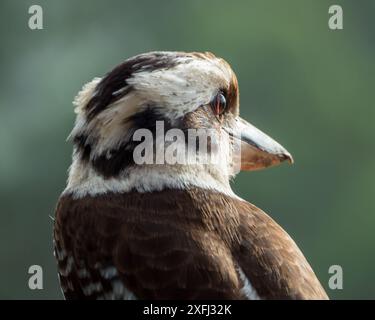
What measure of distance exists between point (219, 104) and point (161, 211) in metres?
0.46

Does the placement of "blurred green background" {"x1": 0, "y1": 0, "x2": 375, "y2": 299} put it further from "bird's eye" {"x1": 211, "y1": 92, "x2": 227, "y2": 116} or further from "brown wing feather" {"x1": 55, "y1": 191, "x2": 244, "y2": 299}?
"brown wing feather" {"x1": 55, "y1": 191, "x2": 244, "y2": 299}

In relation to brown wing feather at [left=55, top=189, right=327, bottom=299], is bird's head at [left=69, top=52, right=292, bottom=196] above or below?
above

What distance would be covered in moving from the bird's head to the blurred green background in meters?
4.47

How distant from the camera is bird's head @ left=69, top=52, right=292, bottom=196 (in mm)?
2461

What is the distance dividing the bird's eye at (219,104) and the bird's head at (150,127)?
0.11 ft

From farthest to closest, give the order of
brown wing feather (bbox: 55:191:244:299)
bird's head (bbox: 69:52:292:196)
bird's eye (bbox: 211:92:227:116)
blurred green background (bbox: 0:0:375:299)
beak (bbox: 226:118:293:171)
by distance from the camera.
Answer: blurred green background (bbox: 0:0:375:299), beak (bbox: 226:118:293:171), bird's eye (bbox: 211:92:227:116), bird's head (bbox: 69:52:292:196), brown wing feather (bbox: 55:191:244:299)

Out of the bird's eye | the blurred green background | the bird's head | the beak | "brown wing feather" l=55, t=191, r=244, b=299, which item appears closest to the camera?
"brown wing feather" l=55, t=191, r=244, b=299

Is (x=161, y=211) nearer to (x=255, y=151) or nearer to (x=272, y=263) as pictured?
(x=272, y=263)

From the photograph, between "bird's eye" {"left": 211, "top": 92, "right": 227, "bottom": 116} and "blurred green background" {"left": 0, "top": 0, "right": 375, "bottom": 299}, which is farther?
"blurred green background" {"left": 0, "top": 0, "right": 375, "bottom": 299}

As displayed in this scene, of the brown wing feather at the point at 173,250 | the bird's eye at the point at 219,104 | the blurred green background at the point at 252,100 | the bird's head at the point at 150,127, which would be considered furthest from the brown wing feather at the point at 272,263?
the blurred green background at the point at 252,100

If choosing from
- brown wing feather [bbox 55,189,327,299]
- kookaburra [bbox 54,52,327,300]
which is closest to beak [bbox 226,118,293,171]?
kookaburra [bbox 54,52,327,300]

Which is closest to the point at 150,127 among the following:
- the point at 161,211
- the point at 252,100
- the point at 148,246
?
the point at 161,211

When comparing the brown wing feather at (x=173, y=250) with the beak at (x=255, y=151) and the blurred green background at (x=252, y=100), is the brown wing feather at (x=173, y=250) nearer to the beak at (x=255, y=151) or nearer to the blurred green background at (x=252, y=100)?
the beak at (x=255, y=151)
